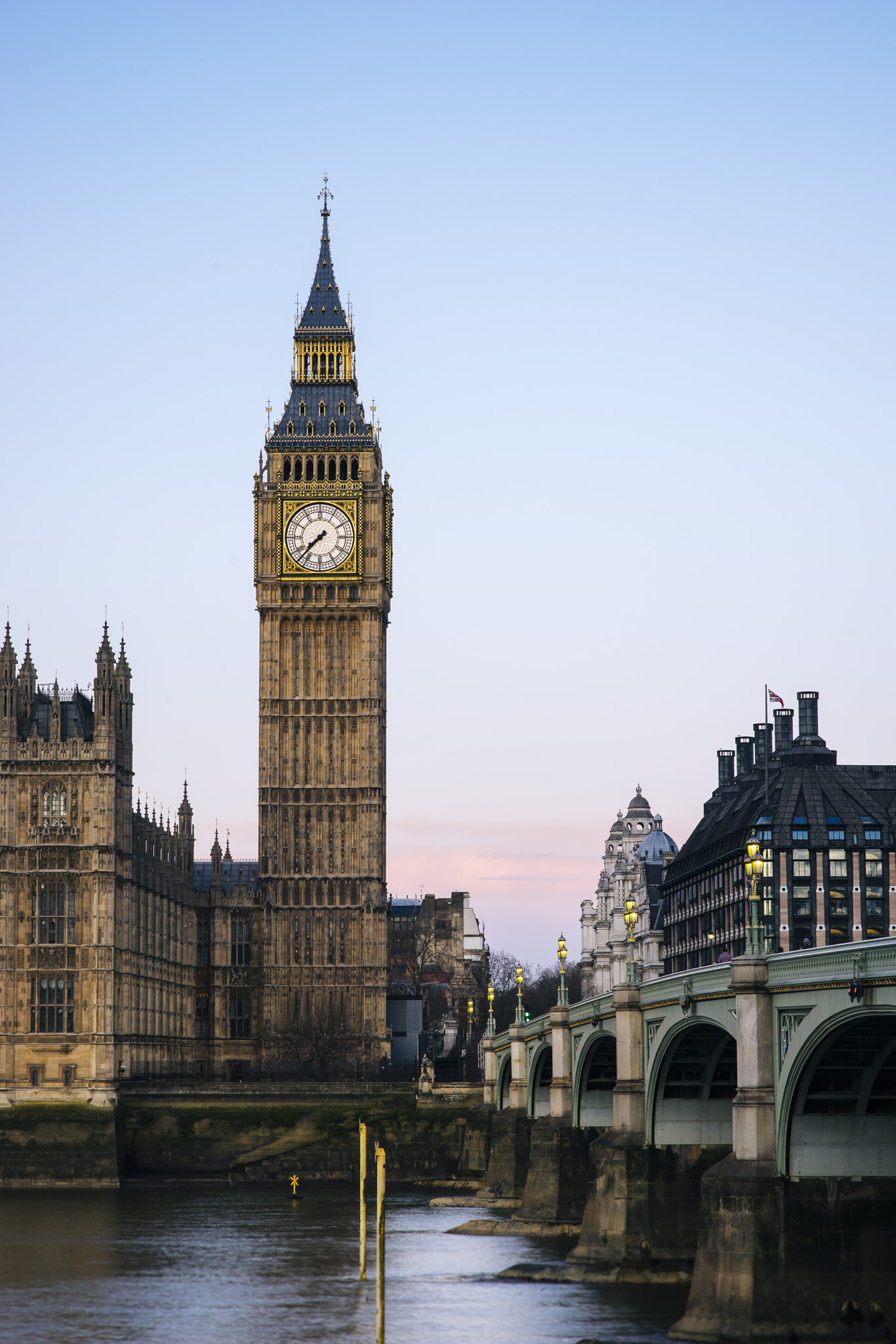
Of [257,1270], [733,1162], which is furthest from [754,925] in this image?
[257,1270]

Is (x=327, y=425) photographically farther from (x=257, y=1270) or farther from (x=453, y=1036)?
(x=257, y=1270)

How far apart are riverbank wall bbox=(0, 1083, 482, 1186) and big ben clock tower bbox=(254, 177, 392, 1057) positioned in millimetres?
23924

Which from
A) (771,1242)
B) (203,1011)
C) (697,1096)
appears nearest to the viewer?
(771,1242)

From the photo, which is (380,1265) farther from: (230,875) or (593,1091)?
(230,875)

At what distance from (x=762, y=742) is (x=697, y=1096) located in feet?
378

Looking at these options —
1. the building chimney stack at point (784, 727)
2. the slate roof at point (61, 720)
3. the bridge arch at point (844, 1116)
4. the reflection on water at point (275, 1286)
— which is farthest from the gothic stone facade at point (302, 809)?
the bridge arch at point (844, 1116)

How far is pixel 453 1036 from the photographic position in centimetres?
16650

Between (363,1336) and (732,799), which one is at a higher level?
(732,799)

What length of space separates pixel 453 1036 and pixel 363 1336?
109822 mm

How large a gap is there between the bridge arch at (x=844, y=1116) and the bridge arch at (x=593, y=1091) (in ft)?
89.7

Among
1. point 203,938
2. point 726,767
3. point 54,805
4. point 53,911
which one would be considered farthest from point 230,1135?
point 726,767

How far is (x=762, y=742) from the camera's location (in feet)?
593

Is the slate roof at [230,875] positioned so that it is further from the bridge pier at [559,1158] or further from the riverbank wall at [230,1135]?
the bridge pier at [559,1158]

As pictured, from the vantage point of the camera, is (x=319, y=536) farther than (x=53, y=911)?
Yes
